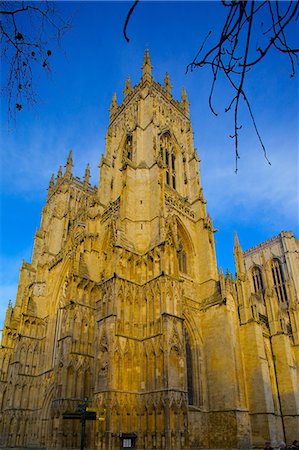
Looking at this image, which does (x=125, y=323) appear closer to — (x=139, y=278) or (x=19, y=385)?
(x=139, y=278)

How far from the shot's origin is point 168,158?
2942 cm

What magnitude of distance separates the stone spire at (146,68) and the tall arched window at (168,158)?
20.1ft

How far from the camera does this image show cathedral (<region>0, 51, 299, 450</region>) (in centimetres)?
1605

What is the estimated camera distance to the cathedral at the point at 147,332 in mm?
16047

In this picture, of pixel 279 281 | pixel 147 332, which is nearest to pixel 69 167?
pixel 147 332

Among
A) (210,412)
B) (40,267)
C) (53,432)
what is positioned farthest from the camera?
(40,267)

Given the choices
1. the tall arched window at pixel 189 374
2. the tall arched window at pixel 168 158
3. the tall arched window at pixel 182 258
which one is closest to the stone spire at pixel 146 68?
the tall arched window at pixel 168 158

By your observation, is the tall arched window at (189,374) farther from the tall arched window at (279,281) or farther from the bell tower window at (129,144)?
the tall arched window at (279,281)

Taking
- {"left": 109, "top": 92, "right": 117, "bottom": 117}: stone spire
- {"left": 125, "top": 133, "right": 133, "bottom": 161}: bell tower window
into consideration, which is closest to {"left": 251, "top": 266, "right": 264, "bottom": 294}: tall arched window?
{"left": 125, "top": 133, "right": 133, "bottom": 161}: bell tower window

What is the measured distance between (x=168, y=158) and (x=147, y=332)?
1634cm

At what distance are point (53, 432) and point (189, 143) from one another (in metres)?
25.4

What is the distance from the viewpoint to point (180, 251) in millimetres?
24391

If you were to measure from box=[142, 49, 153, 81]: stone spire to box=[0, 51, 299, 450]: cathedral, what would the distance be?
137mm

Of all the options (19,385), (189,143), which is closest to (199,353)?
(19,385)
